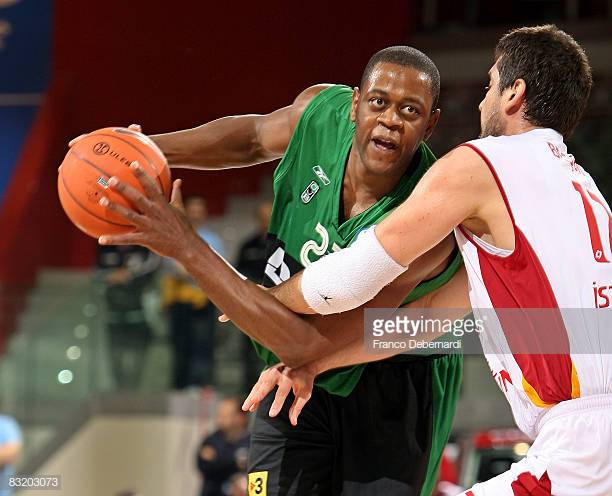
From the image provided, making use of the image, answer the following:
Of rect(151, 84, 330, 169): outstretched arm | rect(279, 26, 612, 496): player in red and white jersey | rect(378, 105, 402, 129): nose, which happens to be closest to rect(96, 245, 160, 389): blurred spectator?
rect(151, 84, 330, 169): outstretched arm

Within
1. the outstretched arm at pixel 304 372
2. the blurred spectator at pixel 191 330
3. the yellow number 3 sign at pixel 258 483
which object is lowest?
the blurred spectator at pixel 191 330

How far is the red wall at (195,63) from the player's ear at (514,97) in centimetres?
656

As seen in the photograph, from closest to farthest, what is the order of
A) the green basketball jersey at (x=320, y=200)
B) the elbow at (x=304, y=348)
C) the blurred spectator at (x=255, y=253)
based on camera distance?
the elbow at (x=304, y=348)
the green basketball jersey at (x=320, y=200)
the blurred spectator at (x=255, y=253)

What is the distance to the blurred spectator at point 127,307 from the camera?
7.98m

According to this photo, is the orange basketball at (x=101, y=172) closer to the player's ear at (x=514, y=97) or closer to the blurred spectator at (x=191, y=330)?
the player's ear at (x=514, y=97)

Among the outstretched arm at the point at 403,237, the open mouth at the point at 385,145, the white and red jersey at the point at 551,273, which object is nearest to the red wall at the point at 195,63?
the open mouth at the point at 385,145

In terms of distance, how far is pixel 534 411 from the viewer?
9.46 feet

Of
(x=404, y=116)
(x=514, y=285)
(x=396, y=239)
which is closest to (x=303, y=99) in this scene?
(x=404, y=116)

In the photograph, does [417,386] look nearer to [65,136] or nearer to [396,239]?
[396,239]

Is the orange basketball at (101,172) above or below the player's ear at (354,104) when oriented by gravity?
below

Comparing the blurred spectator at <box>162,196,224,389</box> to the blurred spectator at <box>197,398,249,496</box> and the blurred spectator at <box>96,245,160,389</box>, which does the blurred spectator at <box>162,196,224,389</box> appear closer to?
the blurred spectator at <box>96,245,160,389</box>

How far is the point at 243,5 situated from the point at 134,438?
4439 millimetres

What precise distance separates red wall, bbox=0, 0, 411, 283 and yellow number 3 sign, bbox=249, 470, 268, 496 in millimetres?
5973

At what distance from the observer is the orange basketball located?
3.13 metres
